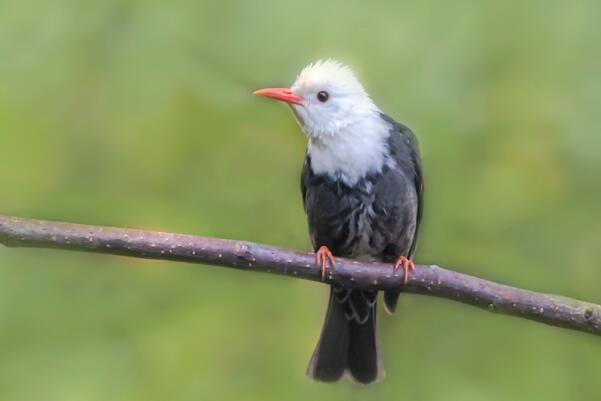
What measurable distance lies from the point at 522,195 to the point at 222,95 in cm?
160

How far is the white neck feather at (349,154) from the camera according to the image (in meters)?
4.70

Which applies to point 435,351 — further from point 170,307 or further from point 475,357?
point 170,307

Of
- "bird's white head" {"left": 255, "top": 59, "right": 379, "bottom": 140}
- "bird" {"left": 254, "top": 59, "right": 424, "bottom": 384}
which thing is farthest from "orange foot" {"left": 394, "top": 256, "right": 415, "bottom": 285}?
"bird's white head" {"left": 255, "top": 59, "right": 379, "bottom": 140}

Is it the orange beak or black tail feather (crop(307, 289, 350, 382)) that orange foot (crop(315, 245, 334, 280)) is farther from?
black tail feather (crop(307, 289, 350, 382))

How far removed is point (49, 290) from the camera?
4629mm

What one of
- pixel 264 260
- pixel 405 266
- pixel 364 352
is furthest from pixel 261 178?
pixel 264 260

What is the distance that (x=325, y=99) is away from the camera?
4723mm

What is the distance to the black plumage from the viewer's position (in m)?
4.73

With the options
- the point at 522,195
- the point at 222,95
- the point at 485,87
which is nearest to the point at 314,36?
the point at 222,95

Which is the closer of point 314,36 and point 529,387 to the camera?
point 529,387

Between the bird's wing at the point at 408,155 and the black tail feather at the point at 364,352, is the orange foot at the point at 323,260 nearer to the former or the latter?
the bird's wing at the point at 408,155

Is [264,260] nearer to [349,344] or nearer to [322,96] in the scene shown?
[322,96]

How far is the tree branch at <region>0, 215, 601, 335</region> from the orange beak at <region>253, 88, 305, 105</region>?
984mm

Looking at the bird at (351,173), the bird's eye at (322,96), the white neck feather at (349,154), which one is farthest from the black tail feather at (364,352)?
the bird's eye at (322,96)
